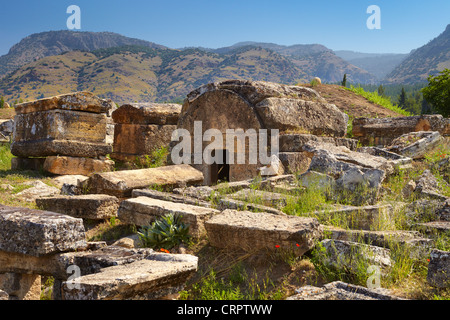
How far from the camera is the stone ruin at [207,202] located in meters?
2.81

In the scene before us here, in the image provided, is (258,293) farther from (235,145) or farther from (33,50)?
(33,50)

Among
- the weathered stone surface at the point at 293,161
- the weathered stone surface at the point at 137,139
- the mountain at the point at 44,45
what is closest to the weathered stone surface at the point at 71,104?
the weathered stone surface at the point at 137,139

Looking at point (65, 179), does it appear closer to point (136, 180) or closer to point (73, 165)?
point (73, 165)

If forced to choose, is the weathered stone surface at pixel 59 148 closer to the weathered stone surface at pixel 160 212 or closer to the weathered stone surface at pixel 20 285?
the weathered stone surface at pixel 160 212

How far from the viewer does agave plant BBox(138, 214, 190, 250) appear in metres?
3.86

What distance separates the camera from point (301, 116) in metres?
6.77

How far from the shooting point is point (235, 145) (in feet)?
21.9

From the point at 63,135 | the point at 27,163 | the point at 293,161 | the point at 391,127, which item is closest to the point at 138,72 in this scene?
the point at 391,127

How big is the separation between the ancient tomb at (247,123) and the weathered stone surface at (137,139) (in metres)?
1.20

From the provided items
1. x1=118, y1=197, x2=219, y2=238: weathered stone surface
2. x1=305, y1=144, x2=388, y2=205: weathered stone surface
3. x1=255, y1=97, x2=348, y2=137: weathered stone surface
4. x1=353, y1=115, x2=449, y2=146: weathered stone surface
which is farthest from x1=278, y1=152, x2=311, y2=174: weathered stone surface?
x1=353, y1=115, x2=449, y2=146: weathered stone surface

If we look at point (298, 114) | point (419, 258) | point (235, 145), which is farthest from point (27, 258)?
point (298, 114)

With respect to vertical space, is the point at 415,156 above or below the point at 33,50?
below

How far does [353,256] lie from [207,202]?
91.6 inches
